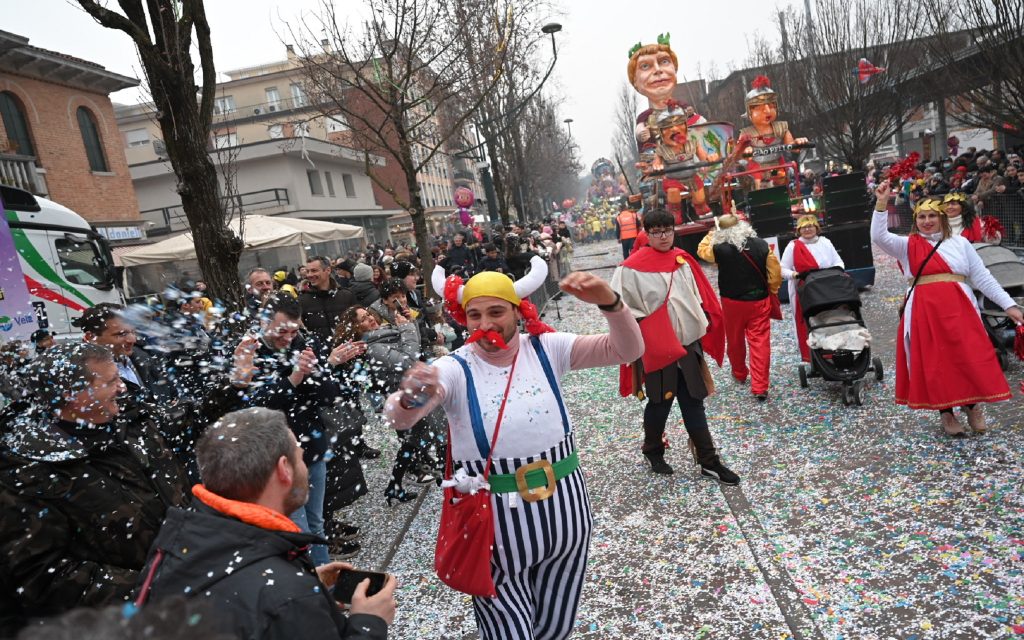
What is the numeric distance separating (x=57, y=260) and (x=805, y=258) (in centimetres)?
1117

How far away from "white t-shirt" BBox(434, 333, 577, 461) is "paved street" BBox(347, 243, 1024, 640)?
1.44m

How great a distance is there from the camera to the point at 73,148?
19.2m

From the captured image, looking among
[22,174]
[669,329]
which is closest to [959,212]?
[669,329]

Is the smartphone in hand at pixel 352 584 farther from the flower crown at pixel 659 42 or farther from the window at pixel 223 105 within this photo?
the flower crown at pixel 659 42

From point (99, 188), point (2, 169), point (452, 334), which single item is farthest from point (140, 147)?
point (452, 334)

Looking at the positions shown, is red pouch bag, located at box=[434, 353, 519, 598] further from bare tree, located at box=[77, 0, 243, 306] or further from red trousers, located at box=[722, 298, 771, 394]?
red trousers, located at box=[722, 298, 771, 394]

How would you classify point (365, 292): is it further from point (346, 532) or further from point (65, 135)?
point (65, 135)

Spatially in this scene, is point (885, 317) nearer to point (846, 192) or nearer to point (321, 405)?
point (846, 192)

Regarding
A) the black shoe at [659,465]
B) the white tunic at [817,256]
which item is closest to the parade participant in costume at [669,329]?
the black shoe at [659,465]

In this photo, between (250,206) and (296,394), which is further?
(250,206)

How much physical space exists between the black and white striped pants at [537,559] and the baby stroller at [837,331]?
421cm

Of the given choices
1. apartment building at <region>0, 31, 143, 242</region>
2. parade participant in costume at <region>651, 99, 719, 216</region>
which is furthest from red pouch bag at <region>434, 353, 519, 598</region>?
apartment building at <region>0, 31, 143, 242</region>

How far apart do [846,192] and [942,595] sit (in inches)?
382

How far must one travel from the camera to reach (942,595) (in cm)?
306
